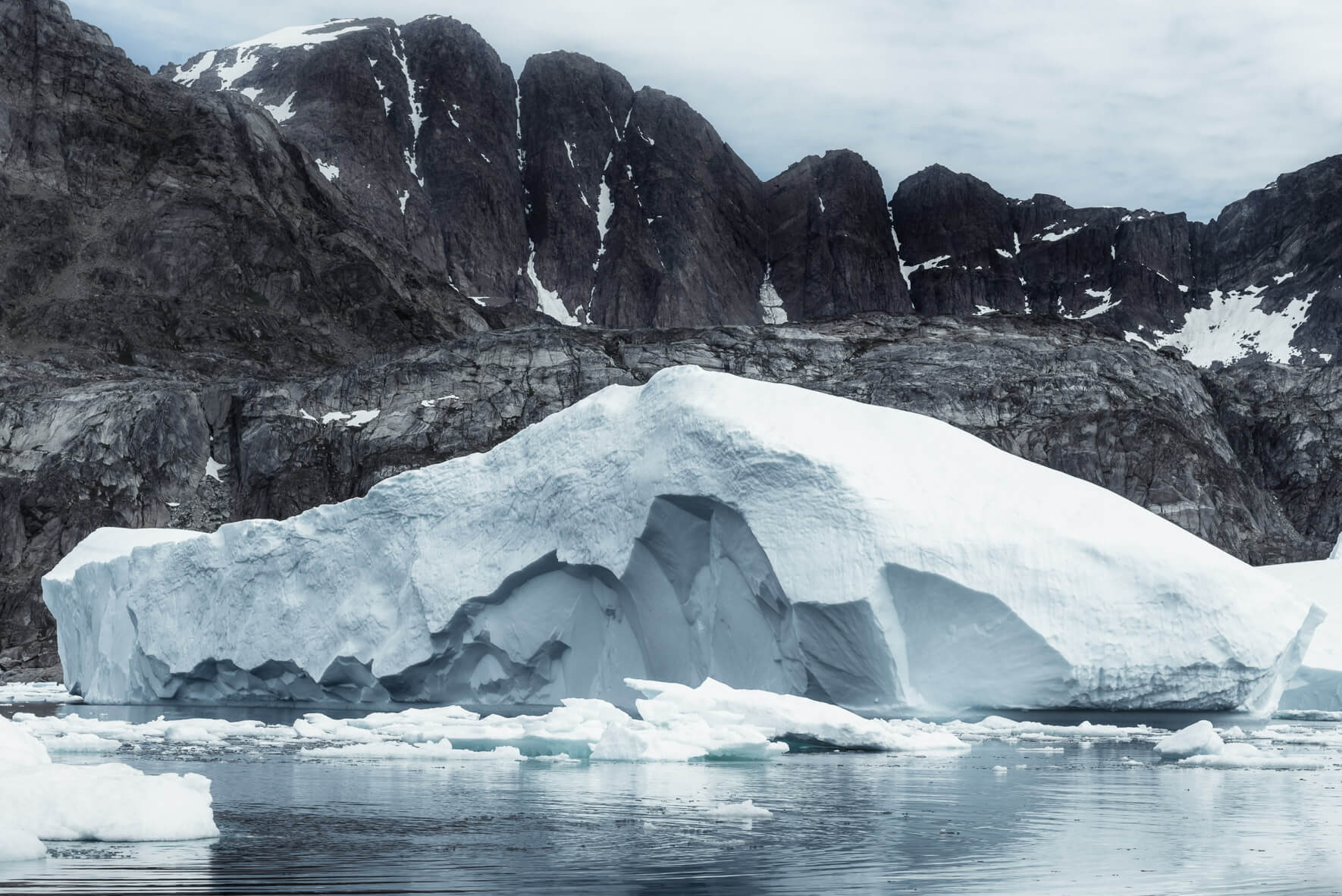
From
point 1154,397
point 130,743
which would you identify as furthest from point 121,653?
point 1154,397

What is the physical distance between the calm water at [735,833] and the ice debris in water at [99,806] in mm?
159

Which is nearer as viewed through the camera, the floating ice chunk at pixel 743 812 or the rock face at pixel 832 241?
the floating ice chunk at pixel 743 812

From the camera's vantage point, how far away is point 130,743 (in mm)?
21906

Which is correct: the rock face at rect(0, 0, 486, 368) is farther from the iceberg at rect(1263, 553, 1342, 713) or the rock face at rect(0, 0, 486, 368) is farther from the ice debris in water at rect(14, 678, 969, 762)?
the ice debris in water at rect(14, 678, 969, 762)

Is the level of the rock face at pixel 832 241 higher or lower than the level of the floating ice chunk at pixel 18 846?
higher

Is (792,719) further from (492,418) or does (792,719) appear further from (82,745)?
(492,418)

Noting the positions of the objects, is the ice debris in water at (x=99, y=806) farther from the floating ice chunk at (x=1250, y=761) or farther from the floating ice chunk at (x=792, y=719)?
the floating ice chunk at (x=1250, y=761)

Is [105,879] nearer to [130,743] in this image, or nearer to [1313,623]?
[130,743]

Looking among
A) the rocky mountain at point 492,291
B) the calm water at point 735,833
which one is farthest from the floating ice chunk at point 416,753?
the rocky mountain at point 492,291

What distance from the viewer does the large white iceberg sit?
23750 millimetres

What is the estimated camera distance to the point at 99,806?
10695mm

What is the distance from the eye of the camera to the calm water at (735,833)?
9484mm

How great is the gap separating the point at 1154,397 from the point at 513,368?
125 ft

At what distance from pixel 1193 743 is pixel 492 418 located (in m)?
64.8
